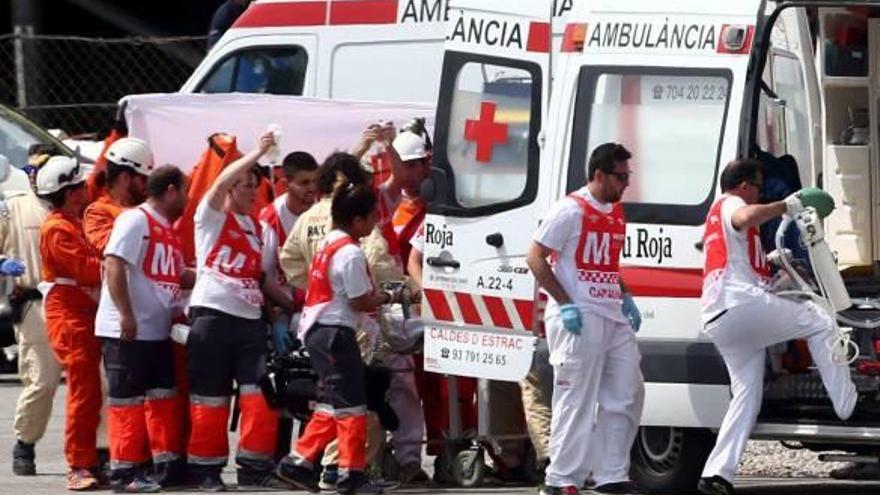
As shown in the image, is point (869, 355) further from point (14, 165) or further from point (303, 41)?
point (14, 165)

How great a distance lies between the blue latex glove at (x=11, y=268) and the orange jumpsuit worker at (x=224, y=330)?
1304 mm

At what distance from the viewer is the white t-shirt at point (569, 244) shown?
1166 centimetres

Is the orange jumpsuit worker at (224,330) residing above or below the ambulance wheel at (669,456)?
above

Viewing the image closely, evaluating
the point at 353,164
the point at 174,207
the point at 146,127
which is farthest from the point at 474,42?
the point at 146,127

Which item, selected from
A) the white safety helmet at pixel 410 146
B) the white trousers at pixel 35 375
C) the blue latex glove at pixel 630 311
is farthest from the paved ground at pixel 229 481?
the white safety helmet at pixel 410 146

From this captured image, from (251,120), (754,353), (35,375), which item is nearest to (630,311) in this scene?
(754,353)

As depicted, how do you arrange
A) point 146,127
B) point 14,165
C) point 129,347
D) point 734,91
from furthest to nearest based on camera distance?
point 14,165 < point 146,127 < point 129,347 < point 734,91

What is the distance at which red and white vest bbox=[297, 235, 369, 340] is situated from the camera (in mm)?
12219

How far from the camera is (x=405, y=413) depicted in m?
13.1

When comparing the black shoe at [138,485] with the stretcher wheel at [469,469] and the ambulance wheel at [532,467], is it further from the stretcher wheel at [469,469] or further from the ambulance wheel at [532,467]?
the ambulance wheel at [532,467]

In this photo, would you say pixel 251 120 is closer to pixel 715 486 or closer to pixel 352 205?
pixel 352 205

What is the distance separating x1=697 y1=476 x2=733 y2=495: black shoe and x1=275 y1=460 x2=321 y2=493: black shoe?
6.34 ft

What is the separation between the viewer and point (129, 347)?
12.6 meters

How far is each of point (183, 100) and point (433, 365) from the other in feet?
13.2
